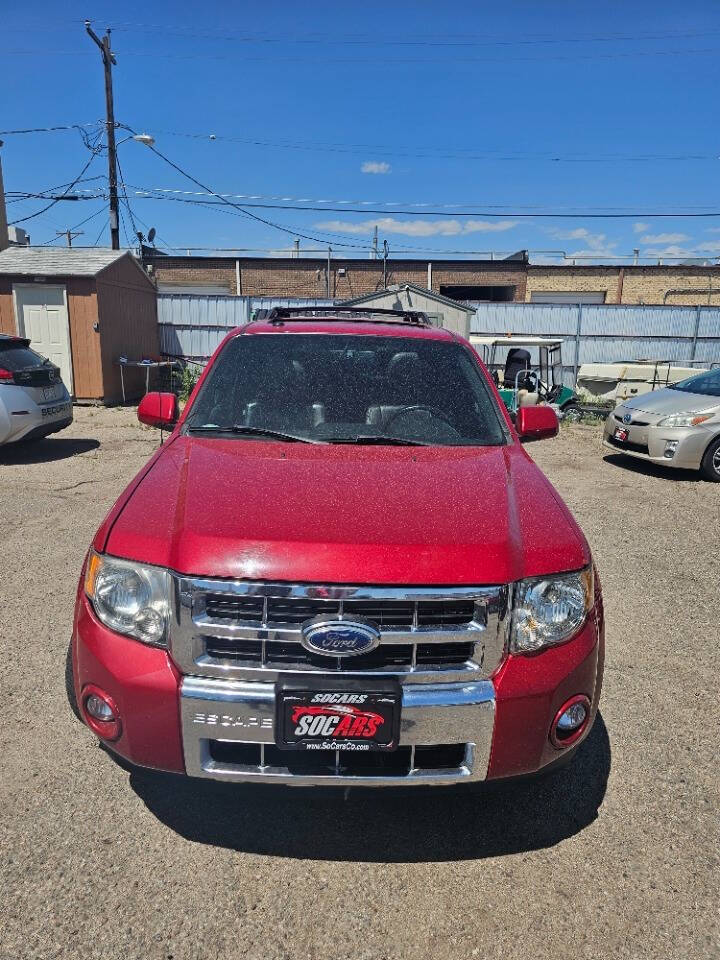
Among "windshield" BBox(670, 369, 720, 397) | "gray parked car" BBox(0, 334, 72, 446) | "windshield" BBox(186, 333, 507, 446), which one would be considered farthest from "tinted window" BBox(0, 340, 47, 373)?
"windshield" BBox(670, 369, 720, 397)

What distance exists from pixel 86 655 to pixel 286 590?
0.73 metres

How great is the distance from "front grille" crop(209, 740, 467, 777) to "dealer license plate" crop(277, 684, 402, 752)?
0.09m

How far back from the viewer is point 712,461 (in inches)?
338

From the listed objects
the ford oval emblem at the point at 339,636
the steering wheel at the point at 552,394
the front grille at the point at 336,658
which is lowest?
the steering wheel at the point at 552,394

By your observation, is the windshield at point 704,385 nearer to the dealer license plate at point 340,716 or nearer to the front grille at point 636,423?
the front grille at point 636,423

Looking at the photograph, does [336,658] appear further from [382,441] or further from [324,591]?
[382,441]

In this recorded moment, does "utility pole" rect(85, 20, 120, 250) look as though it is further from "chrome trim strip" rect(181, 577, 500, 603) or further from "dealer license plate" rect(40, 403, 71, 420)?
"chrome trim strip" rect(181, 577, 500, 603)

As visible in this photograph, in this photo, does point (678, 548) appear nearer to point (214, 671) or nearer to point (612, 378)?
point (214, 671)

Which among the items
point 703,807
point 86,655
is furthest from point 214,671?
point 703,807

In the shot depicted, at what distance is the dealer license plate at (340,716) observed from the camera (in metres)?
1.90

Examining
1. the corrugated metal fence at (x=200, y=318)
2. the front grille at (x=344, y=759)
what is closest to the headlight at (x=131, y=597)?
the front grille at (x=344, y=759)

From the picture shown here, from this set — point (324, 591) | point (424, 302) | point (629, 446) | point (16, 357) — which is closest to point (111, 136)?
point (424, 302)

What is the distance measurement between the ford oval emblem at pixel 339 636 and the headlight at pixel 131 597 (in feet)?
1.47

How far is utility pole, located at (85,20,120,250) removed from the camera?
2000cm
